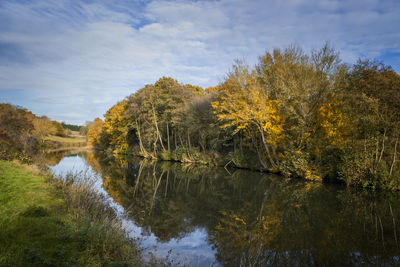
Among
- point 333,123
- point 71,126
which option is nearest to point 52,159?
point 333,123

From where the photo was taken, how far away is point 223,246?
6.84 m

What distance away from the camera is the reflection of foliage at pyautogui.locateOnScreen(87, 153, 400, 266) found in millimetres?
6262

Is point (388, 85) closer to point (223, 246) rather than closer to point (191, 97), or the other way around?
point (223, 246)

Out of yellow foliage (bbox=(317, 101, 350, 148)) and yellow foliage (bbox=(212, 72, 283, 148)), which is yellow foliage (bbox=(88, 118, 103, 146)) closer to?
yellow foliage (bbox=(212, 72, 283, 148))

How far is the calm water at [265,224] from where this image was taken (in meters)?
6.20

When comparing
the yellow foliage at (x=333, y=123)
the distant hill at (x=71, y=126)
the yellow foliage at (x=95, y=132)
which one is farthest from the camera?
the distant hill at (x=71, y=126)

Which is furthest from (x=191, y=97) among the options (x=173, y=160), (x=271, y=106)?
(x=271, y=106)

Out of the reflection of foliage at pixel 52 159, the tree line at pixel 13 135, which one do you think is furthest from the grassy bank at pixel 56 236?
the reflection of foliage at pixel 52 159

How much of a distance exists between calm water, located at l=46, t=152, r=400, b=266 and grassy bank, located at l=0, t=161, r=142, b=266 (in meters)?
1.47

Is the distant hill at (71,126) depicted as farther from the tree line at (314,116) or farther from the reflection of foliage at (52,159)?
the tree line at (314,116)

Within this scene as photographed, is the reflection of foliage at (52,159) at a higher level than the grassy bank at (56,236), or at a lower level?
lower

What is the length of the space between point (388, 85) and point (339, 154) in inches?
194

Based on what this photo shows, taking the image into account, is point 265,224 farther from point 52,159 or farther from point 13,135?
point 52,159

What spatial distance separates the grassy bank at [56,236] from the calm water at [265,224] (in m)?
1.47
